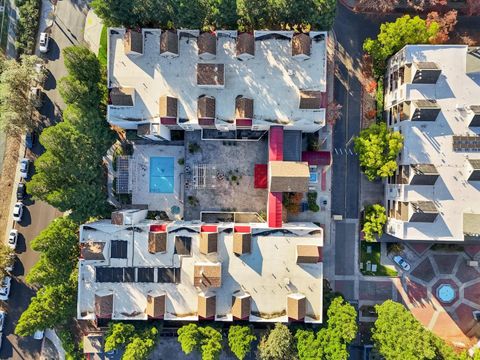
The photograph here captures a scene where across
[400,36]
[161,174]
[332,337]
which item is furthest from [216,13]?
[332,337]

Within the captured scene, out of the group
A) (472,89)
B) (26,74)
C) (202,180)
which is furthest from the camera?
(202,180)

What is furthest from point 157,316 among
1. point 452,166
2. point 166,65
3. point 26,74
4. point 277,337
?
point 452,166

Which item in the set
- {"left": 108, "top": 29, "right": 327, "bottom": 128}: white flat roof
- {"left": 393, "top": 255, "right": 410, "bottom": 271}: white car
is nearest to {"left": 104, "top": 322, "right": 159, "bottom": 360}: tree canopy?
{"left": 108, "top": 29, "right": 327, "bottom": 128}: white flat roof

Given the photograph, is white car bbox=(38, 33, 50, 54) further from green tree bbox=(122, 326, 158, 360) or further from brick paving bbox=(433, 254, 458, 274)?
brick paving bbox=(433, 254, 458, 274)

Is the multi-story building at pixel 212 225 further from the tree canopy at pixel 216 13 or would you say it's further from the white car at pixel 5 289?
the white car at pixel 5 289

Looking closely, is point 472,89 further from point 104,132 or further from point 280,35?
point 104,132

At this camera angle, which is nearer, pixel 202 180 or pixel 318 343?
pixel 318 343
